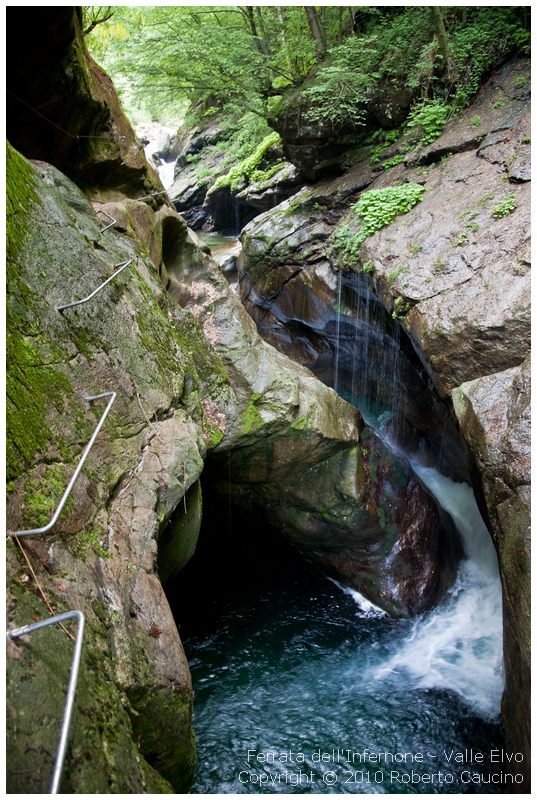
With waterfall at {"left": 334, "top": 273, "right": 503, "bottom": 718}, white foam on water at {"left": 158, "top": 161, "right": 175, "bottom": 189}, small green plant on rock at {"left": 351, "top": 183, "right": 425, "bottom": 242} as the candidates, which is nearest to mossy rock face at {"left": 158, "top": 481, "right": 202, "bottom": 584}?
waterfall at {"left": 334, "top": 273, "right": 503, "bottom": 718}

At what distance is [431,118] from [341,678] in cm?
950

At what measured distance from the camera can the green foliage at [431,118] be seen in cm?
922

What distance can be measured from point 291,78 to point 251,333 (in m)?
7.55

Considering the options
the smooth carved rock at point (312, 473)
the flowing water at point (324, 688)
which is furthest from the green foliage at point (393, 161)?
the flowing water at point (324, 688)

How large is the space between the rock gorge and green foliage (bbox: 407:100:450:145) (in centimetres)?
27

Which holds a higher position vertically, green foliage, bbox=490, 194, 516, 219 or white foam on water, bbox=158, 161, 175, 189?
white foam on water, bbox=158, 161, 175, 189

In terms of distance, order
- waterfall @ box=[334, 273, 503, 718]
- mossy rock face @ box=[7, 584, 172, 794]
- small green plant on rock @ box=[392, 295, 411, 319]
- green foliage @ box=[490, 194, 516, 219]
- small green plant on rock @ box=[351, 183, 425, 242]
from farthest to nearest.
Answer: small green plant on rock @ box=[351, 183, 425, 242] → small green plant on rock @ box=[392, 295, 411, 319] → green foliage @ box=[490, 194, 516, 219] → waterfall @ box=[334, 273, 503, 718] → mossy rock face @ box=[7, 584, 172, 794]

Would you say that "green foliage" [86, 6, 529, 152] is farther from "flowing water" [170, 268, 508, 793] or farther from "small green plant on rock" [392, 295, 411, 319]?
"flowing water" [170, 268, 508, 793]

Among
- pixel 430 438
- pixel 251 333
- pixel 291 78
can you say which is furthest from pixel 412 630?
pixel 291 78

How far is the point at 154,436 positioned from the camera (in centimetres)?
469

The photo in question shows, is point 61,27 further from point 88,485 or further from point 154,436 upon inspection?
point 88,485

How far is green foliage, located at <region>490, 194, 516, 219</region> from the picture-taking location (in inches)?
273

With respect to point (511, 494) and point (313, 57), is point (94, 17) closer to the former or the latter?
point (313, 57)

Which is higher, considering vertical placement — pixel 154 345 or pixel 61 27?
pixel 61 27
